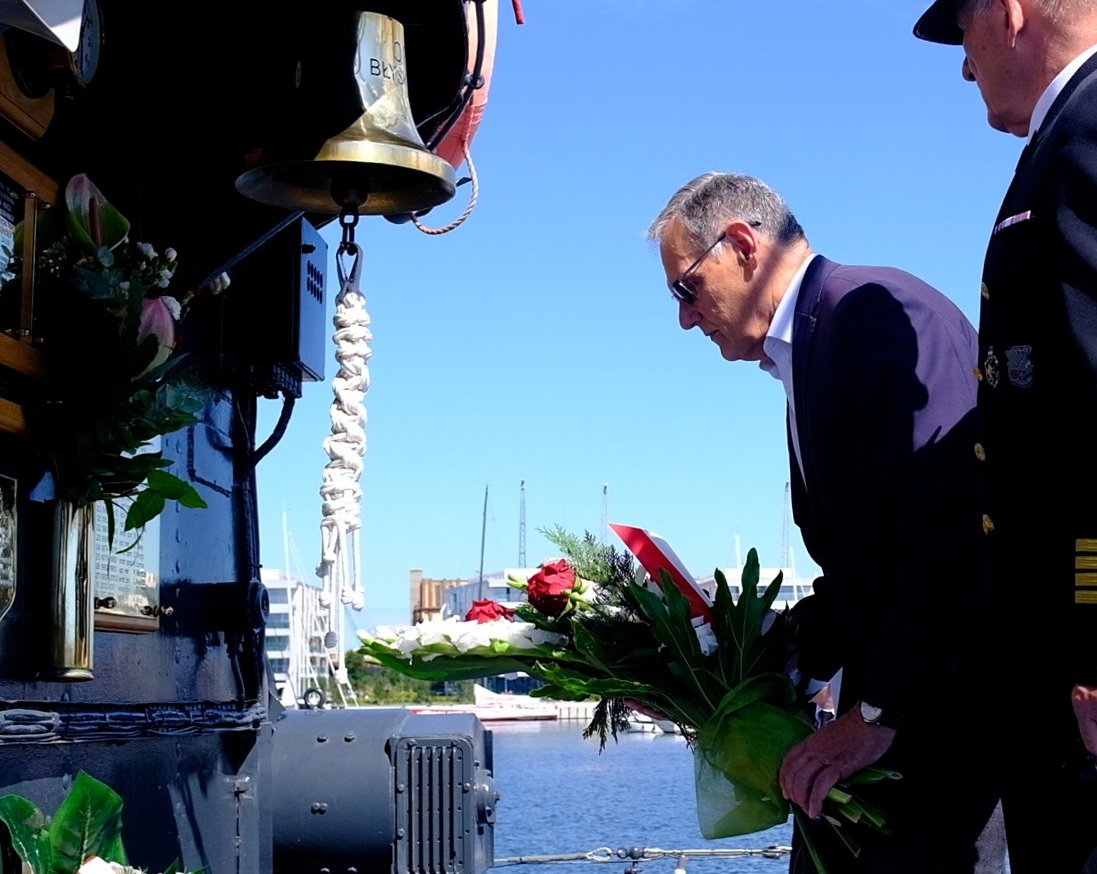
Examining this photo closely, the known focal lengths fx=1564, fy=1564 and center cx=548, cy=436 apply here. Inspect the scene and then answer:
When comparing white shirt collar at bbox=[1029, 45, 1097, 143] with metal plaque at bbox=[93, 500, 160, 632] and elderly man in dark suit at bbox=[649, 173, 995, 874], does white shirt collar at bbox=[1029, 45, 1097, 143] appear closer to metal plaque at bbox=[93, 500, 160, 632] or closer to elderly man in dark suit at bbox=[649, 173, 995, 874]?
elderly man in dark suit at bbox=[649, 173, 995, 874]

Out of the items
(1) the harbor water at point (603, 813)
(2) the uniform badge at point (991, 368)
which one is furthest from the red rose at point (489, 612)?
(2) the uniform badge at point (991, 368)

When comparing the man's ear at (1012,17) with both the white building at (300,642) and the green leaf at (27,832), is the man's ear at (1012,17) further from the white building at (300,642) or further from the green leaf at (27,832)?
the white building at (300,642)

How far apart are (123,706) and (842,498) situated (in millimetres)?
1796

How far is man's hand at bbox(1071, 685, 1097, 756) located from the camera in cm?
241

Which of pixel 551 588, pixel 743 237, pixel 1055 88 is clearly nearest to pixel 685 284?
pixel 743 237

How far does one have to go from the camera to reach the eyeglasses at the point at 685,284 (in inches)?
Answer: 148

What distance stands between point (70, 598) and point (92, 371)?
1.54 feet

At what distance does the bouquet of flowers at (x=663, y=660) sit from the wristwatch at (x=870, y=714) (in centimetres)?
18

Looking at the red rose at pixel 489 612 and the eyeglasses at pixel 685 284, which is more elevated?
the eyeglasses at pixel 685 284

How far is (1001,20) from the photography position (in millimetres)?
2746

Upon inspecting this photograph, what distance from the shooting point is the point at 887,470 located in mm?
3305

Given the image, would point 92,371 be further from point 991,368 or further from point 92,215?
point 991,368

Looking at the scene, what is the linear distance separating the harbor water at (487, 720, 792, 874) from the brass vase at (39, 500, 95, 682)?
1240mm

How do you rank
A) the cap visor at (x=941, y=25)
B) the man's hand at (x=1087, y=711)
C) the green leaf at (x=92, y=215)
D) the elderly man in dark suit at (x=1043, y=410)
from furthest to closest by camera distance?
the green leaf at (x=92, y=215) → the cap visor at (x=941, y=25) → the elderly man in dark suit at (x=1043, y=410) → the man's hand at (x=1087, y=711)
